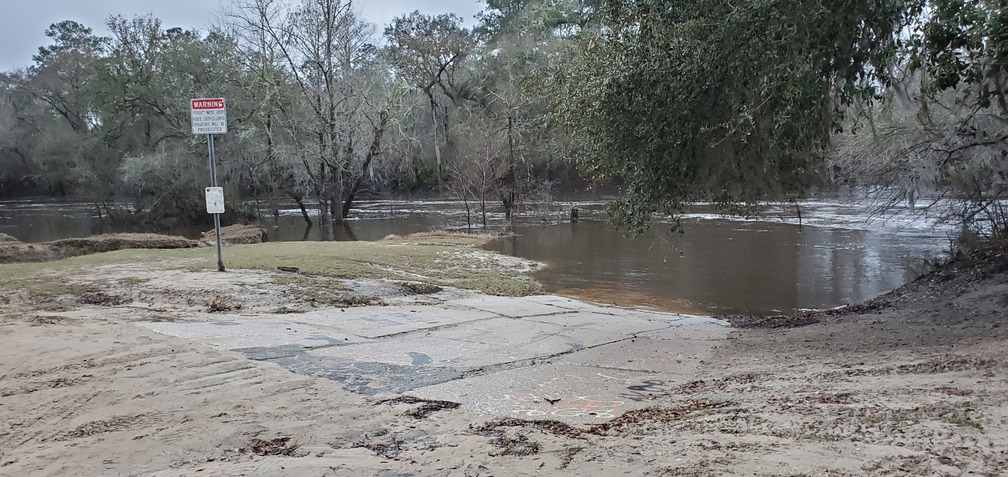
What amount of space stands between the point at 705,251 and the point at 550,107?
1110 cm

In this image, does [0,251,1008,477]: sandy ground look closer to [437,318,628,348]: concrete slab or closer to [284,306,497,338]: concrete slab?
[437,318,628,348]: concrete slab

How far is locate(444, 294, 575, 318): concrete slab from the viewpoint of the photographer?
1104 cm

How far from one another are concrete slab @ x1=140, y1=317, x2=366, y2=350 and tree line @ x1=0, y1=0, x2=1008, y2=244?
16.1 feet

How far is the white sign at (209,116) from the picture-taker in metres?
12.0

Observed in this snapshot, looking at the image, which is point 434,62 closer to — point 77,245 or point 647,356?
point 77,245

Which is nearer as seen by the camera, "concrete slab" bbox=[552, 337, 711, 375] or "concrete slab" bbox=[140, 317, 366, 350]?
"concrete slab" bbox=[552, 337, 711, 375]

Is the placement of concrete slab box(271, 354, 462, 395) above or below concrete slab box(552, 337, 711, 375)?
above

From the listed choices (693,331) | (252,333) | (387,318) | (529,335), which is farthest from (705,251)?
→ (252,333)

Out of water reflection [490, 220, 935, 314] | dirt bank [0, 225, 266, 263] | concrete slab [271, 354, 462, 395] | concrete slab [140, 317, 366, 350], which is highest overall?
dirt bank [0, 225, 266, 263]

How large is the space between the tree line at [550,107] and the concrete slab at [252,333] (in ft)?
16.1

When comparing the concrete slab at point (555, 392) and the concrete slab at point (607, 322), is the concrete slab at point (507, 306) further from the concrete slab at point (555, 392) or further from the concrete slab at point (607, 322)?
the concrete slab at point (555, 392)

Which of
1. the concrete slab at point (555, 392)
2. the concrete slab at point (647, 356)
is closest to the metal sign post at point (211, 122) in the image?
the concrete slab at point (647, 356)

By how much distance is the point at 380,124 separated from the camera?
121ft

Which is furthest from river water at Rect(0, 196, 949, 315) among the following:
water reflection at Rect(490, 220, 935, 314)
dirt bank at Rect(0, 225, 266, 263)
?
dirt bank at Rect(0, 225, 266, 263)
